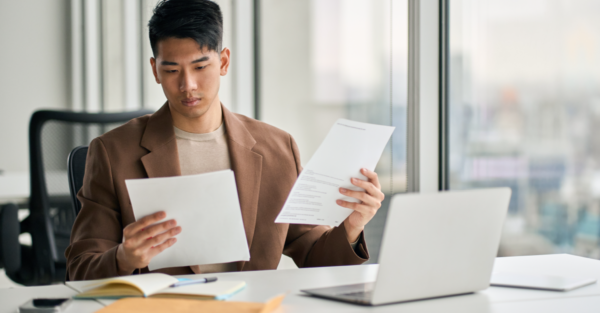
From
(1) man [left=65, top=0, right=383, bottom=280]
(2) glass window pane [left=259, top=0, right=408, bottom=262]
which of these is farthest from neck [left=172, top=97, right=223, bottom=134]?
(2) glass window pane [left=259, top=0, right=408, bottom=262]

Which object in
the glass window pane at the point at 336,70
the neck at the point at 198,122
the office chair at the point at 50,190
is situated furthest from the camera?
the glass window pane at the point at 336,70

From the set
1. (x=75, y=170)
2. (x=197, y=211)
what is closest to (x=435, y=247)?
(x=197, y=211)

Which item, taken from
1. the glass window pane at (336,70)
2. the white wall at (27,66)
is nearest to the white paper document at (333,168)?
the glass window pane at (336,70)

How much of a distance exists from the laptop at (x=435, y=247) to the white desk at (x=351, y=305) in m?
0.02

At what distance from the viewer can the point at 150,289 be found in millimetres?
865

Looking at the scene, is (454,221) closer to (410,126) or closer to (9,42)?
(410,126)

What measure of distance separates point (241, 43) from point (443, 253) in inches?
91.5

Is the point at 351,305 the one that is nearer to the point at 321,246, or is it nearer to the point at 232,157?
the point at 321,246

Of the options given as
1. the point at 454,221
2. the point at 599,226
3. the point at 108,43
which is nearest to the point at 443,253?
the point at 454,221

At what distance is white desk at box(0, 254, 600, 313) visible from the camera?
0.84 meters

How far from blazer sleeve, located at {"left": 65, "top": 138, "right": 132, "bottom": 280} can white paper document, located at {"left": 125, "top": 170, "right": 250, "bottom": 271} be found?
0.49 ft

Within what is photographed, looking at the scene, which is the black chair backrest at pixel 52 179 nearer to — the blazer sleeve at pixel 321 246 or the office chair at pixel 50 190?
the office chair at pixel 50 190

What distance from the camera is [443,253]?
33.4 inches

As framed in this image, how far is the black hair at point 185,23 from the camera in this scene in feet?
4.32
